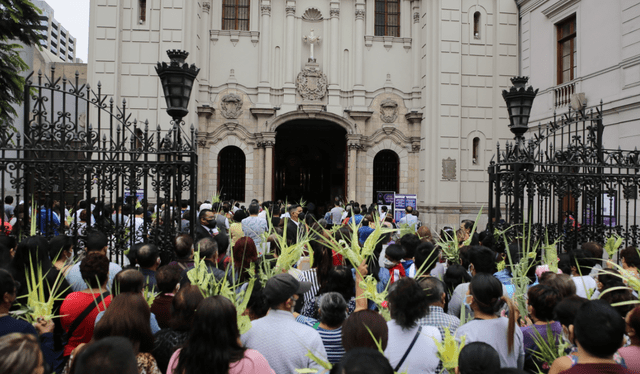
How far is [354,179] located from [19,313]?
1638 centimetres

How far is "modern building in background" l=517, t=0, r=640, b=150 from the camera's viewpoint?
40.8 feet

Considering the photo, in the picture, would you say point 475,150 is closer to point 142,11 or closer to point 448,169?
point 448,169

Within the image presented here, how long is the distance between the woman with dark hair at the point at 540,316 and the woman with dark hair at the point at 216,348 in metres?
2.00

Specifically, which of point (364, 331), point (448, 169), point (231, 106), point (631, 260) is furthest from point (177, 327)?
point (231, 106)

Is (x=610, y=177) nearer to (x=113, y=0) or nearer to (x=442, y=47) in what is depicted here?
(x=442, y=47)

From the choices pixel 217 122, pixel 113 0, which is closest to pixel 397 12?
pixel 217 122

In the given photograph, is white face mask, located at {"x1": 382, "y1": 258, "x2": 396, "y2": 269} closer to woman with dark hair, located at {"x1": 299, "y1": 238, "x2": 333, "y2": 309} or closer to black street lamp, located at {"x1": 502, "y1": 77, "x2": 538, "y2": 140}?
woman with dark hair, located at {"x1": 299, "y1": 238, "x2": 333, "y2": 309}

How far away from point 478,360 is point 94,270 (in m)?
2.78

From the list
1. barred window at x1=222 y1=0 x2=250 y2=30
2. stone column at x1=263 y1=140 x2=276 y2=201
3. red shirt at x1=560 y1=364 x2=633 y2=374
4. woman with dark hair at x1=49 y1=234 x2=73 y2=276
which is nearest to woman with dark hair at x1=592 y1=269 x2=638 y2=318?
red shirt at x1=560 y1=364 x2=633 y2=374

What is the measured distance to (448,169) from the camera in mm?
18016

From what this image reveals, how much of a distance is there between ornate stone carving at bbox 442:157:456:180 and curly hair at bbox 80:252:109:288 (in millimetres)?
15806

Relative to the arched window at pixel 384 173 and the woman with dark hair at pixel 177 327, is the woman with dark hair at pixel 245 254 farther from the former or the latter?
the arched window at pixel 384 173

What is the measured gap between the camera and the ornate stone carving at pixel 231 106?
62.0 ft

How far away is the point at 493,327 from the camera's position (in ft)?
10.3
